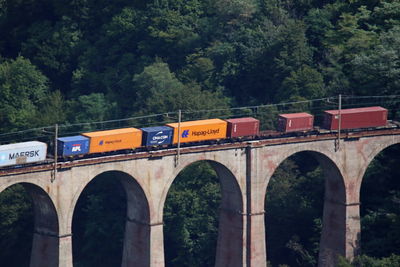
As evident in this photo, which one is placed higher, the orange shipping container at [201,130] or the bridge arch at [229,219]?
Answer: the orange shipping container at [201,130]

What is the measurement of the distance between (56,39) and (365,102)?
158ft

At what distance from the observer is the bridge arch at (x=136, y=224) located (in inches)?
4621

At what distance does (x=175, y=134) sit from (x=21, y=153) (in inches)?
668

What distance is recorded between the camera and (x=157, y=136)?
120 metres

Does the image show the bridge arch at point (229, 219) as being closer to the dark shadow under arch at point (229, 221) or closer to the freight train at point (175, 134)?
the dark shadow under arch at point (229, 221)

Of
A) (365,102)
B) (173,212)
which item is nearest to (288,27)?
(365,102)

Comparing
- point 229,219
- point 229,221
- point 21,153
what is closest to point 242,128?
point 229,219

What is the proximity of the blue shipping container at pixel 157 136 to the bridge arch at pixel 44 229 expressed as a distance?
40.9ft

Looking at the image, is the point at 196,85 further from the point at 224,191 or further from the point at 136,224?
the point at 136,224

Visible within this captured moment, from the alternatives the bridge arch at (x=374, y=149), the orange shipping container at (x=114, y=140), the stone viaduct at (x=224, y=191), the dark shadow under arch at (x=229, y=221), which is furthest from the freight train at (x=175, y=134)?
the dark shadow under arch at (x=229, y=221)

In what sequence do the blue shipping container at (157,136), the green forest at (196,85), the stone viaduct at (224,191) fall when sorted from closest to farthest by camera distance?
the stone viaduct at (224,191) → the blue shipping container at (157,136) → the green forest at (196,85)

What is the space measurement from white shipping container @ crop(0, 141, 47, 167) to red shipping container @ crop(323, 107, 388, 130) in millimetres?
31170

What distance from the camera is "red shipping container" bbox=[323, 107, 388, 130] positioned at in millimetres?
126938

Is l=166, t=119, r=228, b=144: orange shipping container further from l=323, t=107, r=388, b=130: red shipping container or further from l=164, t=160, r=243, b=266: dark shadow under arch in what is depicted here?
l=323, t=107, r=388, b=130: red shipping container
